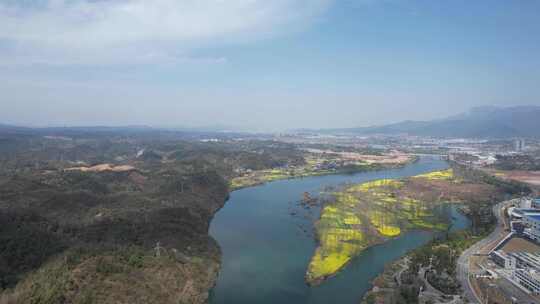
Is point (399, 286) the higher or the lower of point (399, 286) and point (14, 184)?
the lower

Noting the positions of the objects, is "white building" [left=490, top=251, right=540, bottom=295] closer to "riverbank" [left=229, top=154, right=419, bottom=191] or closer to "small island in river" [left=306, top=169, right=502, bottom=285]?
"small island in river" [left=306, top=169, right=502, bottom=285]

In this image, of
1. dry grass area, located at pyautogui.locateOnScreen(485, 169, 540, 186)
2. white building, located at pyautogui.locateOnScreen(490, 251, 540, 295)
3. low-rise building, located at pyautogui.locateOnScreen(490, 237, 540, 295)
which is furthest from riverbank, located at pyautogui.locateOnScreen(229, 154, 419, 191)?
white building, located at pyautogui.locateOnScreen(490, 251, 540, 295)

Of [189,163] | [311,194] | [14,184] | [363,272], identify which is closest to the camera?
[363,272]

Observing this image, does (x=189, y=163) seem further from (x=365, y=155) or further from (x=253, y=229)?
(x=365, y=155)

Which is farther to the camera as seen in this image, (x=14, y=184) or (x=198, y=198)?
(x=198, y=198)

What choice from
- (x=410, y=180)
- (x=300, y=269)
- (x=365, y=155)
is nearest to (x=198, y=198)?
(x=300, y=269)

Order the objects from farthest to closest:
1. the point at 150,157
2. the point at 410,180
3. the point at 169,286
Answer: the point at 150,157
the point at 410,180
the point at 169,286

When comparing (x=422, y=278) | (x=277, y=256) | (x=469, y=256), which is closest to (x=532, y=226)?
(x=469, y=256)
